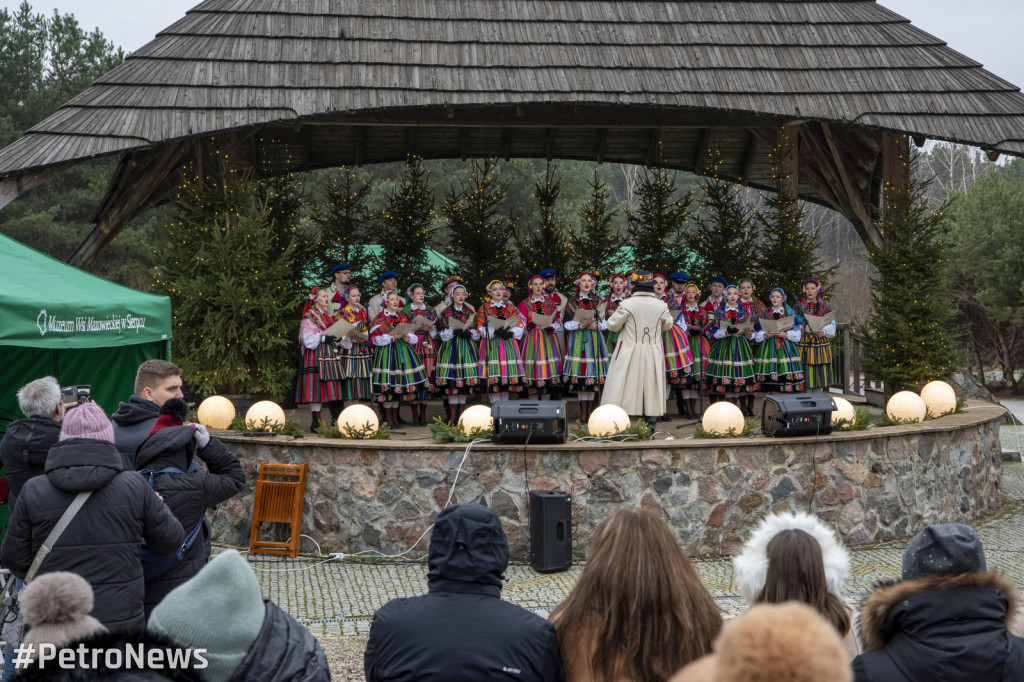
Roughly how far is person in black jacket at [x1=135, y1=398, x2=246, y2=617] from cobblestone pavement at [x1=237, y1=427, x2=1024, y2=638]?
1930mm

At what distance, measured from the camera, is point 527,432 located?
319 inches

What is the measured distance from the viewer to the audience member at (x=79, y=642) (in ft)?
7.18

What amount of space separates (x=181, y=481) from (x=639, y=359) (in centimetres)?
609

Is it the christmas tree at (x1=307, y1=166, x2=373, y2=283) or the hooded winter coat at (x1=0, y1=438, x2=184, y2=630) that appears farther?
the christmas tree at (x1=307, y1=166, x2=373, y2=283)

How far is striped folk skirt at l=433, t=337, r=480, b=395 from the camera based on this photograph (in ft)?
35.9

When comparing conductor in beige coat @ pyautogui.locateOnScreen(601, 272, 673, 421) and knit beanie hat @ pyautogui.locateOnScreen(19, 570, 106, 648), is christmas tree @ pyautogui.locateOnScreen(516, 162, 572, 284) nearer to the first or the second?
conductor in beige coat @ pyautogui.locateOnScreen(601, 272, 673, 421)

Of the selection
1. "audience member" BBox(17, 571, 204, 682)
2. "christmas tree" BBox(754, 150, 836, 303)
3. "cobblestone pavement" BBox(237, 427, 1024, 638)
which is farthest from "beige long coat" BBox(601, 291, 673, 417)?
"audience member" BBox(17, 571, 204, 682)

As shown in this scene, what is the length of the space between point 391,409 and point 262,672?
829 centimetres

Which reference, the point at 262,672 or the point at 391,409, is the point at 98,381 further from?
→ the point at 262,672

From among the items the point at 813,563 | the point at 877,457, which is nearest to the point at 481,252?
the point at 877,457

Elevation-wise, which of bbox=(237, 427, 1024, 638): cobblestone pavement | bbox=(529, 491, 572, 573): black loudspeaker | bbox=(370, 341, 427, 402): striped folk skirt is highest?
bbox=(370, 341, 427, 402): striped folk skirt

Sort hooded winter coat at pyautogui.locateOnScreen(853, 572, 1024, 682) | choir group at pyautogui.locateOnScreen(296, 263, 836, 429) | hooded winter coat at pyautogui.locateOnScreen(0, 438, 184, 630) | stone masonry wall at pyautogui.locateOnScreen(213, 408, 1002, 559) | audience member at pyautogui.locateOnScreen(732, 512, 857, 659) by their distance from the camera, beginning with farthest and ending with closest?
choir group at pyautogui.locateOnScreen(296, 263, 836, 429)
stone masonry wall at pyautogui.locateOnScreen(213, 408, 1002, 559)
hooded winter coat at pyautogui.locateOnScreen(0, 438, 184, 630)
audience member at pyautogui.locateOnScreen(732, 512, 857, 659)
hooded winter coat at pyautogui.locateOnScreen(853, 572, 1024, 682)

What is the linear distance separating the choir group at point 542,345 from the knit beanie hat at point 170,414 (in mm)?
5478

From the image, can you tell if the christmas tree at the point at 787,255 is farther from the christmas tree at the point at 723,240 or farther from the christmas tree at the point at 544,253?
the christmas tree at the point at 544,253
